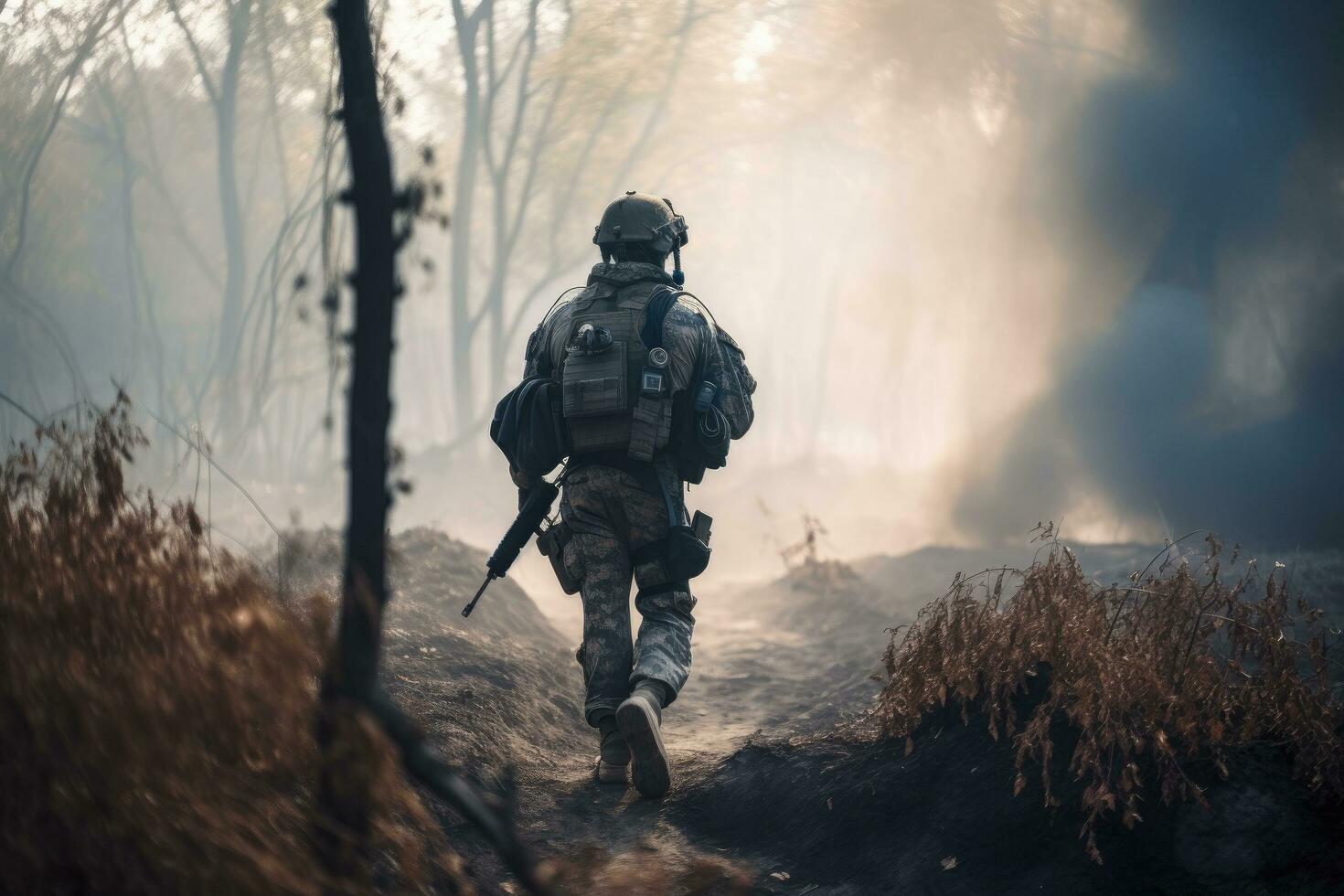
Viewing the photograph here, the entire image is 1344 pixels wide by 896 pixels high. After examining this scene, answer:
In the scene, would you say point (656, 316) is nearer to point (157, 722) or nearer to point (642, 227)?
point (642, 227)

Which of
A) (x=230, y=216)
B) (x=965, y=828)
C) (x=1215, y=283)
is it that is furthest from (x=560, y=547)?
(x=230, y=216)

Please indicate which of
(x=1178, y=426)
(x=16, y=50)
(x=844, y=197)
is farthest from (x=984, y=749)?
(x=844, y=197)

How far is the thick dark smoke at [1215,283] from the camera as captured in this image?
7.21 meters

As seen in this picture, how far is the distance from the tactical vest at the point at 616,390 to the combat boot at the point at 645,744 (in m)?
1.00

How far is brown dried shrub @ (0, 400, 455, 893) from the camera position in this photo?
65.2 inches

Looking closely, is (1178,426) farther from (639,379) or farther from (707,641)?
(639,379)

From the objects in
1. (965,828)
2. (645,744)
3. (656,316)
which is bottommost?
(965,828)

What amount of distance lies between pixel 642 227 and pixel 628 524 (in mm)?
1276

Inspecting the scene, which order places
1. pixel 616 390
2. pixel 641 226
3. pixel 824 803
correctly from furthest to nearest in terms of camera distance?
pixel 641 226 < pixel 616 390 < pixel 824 803

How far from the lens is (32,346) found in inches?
516

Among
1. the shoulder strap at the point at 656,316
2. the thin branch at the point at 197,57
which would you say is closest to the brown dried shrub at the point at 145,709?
the shoulder strap at the point at 656,316

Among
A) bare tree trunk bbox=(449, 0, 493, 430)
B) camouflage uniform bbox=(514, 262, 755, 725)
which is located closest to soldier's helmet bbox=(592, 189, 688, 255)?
camouflage uniform bbox=(514, 262, 755, 725)

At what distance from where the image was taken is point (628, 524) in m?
4.01

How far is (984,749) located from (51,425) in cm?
289
